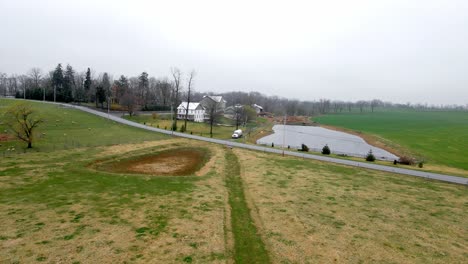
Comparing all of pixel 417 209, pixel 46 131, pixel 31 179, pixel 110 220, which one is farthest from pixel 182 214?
pixel 46 131

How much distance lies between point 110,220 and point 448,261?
1762 cm

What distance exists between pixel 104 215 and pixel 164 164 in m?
14.6

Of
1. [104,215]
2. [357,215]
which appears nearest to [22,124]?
[104,215]

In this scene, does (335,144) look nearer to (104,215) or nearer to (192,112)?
(192,112)

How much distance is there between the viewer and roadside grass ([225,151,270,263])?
13289 millimetres

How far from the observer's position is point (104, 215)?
660 inches

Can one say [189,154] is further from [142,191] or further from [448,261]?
[448,261]

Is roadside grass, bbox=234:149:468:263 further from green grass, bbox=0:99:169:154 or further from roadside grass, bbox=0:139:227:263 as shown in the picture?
green grass, bbox=0:99:169:154

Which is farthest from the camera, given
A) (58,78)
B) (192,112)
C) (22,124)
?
(58,78)

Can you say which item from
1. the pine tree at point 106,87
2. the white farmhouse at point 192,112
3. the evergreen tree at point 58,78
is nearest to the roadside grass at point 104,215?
the white farmhouse at point 192,112

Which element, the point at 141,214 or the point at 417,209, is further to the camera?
the point at 417,209

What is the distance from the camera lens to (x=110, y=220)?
16.2 metres

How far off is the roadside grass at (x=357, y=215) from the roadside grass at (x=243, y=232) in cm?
61

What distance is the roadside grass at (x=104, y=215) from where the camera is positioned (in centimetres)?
1297
